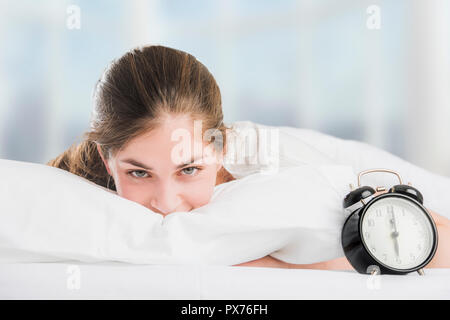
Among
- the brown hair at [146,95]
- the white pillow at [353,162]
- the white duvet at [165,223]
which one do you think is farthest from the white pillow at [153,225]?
the white pillow at [353,162]

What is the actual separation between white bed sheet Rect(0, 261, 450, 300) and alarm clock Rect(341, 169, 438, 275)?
24mm

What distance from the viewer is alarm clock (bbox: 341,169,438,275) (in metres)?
0.74

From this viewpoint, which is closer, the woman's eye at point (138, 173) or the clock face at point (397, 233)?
the clock face at point (397, 233)

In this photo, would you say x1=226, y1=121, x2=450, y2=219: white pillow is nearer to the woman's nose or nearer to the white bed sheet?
the woman's nose

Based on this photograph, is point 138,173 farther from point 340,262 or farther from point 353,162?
point 353,162

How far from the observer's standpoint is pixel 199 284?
70 cm

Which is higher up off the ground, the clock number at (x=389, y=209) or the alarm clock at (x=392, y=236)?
the clock number at (x=389, y=209)

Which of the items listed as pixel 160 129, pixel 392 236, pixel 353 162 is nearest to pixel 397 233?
pixel 392 236

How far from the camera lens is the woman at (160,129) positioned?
2.73ft

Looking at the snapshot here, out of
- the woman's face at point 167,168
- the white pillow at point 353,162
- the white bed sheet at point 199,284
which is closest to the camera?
the white bed sheet at point 199,284

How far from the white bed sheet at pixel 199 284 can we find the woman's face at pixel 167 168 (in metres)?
0.18

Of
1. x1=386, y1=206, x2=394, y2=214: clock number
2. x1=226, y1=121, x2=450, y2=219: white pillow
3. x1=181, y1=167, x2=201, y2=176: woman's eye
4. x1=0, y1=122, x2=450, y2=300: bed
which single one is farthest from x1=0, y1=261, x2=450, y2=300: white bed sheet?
x1=226, y1=121, x2=450, y2=219: white pillow

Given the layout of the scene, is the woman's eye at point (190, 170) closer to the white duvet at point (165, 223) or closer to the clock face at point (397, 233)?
the white duvet at point (165, 223)
